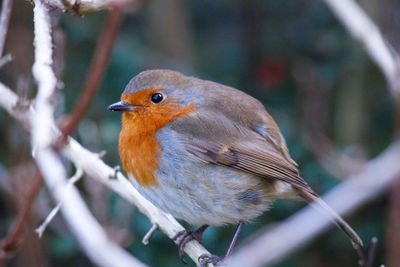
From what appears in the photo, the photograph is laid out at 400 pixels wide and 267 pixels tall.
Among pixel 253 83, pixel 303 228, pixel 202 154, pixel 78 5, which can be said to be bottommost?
pixel 303 228

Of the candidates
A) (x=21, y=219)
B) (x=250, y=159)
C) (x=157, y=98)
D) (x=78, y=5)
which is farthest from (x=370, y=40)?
(x=21, y=219)

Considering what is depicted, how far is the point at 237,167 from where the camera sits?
3.27 m

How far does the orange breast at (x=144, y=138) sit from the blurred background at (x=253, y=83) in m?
0.70

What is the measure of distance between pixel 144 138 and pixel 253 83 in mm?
2408

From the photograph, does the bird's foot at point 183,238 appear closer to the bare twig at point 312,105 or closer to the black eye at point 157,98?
the black eye at point 157,98

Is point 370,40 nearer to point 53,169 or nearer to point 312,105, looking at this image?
point 312,105

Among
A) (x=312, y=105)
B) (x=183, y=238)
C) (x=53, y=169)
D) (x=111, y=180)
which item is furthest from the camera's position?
(x=312, y=105)

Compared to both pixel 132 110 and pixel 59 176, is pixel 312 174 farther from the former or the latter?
pixel 59 176

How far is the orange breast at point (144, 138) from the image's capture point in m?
3.12

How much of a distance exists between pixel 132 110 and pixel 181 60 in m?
2.18

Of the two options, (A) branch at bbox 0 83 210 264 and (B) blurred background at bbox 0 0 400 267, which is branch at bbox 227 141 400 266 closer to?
(A) branch at bbox 0 83 210 264

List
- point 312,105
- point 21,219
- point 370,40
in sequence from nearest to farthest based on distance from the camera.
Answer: point 21,219 → point 370,40 → point 312,105

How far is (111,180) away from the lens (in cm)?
292

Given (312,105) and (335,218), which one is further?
(312,105)
